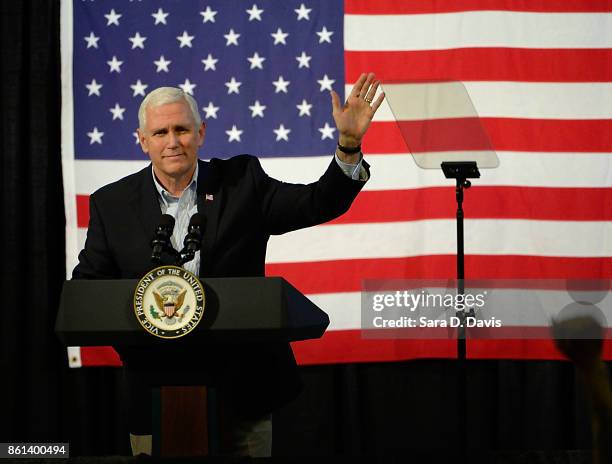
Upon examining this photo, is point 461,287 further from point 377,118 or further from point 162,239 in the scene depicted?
point 162,239

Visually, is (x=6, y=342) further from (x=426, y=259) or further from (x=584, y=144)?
(x=584, y=144)

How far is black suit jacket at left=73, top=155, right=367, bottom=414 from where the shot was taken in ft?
5.88

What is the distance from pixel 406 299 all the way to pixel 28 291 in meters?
1.76

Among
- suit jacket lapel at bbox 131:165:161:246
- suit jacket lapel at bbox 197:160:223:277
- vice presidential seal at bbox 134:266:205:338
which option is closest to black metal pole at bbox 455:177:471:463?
suit jacket lapel at bbox 197:160:223:277

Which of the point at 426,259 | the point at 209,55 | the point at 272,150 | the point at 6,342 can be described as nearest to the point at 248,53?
the point at 209,55

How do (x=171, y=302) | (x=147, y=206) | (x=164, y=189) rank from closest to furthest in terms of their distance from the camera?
(x=171, y=302)
(x=147, y=206)
(x=164, y=189)

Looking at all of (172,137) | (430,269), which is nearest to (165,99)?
(172,137)

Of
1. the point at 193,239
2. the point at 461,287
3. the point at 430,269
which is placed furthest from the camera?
the point at 430,269

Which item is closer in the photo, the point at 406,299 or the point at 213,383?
the point at 213,383

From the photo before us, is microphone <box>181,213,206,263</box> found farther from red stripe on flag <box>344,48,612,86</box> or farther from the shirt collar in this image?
red stripe on flag <box>344,48,612,86</box>

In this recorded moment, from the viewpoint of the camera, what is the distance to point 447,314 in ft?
10.9

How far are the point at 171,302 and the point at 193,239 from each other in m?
0.20

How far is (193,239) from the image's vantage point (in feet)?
5.02

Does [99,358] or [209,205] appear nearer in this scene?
[209,205]
